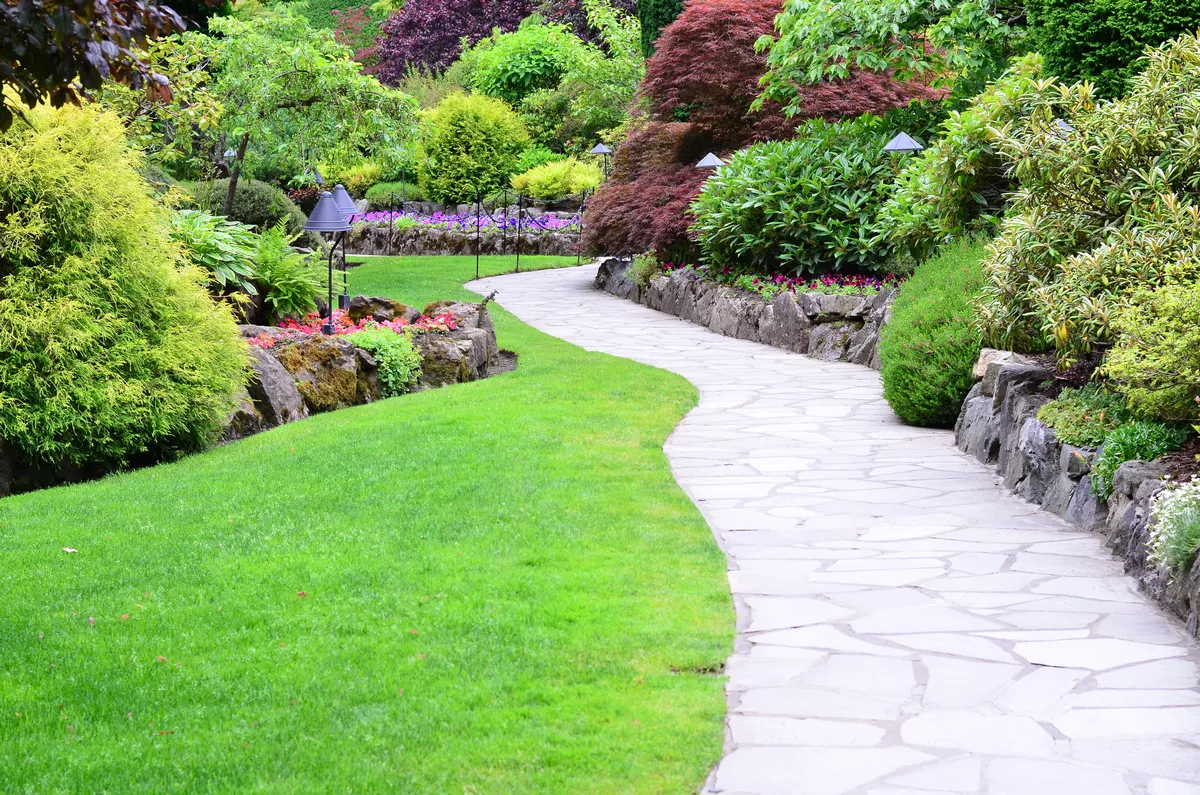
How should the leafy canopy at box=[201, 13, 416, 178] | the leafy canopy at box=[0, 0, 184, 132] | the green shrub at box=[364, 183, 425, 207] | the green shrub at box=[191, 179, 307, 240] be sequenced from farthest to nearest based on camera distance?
the green shrub at box=[364, 183, 425, 207]
the green shrub at box=[191, 179, 307, 240]
the leafy canopy at box=[201, 13, 416, 178]
the leafy canopy at box=[0, 0, 184, 132]

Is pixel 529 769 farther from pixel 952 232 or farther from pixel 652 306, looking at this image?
pixel 652 306

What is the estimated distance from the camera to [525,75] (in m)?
33.7

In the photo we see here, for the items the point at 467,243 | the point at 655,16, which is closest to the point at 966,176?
the point at 655,16

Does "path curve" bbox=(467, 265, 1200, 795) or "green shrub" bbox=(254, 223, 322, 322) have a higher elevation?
"green shrub" bbox=(254, 223, 322, 322)

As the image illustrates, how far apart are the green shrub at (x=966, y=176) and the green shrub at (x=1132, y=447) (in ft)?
12.2

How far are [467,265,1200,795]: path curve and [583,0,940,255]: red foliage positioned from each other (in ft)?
33.5

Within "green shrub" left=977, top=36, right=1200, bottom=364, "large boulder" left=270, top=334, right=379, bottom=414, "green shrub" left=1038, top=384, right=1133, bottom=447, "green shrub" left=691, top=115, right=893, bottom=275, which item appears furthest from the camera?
"green shrub" left=691, top=115, right=893, bottom=275

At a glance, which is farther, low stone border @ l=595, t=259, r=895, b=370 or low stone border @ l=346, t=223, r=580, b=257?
low stone border @ l=346, t=223, r=580, b=257

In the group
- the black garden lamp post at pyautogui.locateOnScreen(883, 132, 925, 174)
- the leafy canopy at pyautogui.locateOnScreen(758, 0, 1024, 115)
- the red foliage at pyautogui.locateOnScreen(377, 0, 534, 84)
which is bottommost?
the black garden lamp post at pyautogui.locateOnScreen(883, 132, 925, 174)

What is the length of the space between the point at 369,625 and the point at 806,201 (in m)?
11.7

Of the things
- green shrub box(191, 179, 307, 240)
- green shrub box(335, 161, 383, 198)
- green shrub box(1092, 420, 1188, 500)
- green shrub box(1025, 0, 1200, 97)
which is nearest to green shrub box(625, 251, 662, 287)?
green shrub box(191, 179, 307, 240)


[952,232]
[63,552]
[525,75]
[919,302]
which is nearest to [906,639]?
[63,552]

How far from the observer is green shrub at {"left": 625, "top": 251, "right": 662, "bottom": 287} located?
19.1 metres

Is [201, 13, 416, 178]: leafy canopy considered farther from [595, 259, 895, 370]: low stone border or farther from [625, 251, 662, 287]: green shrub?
[595, 259, 895, 370]: low stone border
